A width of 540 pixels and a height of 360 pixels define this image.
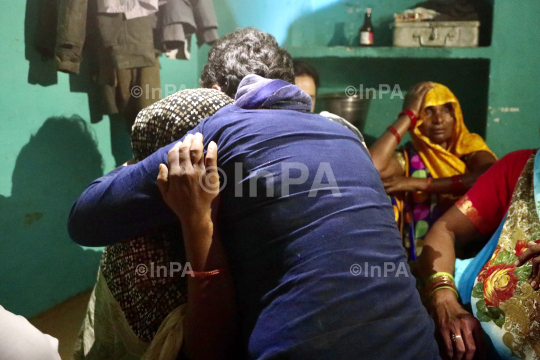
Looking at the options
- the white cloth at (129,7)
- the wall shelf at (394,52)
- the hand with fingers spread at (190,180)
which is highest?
the white cloth at (129,7)

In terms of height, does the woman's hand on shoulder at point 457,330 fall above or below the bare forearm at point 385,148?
below

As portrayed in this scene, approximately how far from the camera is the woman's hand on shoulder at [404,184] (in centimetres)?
248

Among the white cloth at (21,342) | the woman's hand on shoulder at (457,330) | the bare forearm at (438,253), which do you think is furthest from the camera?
the bare forearm at (438,253)

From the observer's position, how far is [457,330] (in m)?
1.43

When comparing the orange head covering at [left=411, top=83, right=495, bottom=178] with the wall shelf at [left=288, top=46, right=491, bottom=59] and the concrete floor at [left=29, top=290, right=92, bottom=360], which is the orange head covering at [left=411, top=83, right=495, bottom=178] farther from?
the concrete floor at [left=29, top=290, right=92, bottom=360]

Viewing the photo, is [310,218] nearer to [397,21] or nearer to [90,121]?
[90,121]

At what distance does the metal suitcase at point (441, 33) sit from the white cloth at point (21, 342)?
9.42 ft

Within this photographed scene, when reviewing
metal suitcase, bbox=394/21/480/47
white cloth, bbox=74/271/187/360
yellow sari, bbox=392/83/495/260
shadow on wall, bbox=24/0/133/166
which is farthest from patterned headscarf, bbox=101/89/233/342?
metal suitcase, bbox=394/21/480/47

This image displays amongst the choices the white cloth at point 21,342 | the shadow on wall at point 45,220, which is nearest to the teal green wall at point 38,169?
the shadow on wall at point 45,220

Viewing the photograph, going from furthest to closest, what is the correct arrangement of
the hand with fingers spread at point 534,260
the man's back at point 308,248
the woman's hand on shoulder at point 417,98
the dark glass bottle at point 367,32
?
the dark glass bottle at point 367,32 < the woman's hand on shoulder at point 417,98 < the hand with fingers spread at point 534,260 < the man's back at point 308,248

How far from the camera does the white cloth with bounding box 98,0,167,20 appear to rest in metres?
1.92

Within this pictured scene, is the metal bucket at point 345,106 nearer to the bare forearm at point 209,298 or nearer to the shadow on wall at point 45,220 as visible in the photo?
the shadow on wall at point 45,220

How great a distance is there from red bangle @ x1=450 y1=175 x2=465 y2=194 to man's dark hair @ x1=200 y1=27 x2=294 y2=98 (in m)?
1.39

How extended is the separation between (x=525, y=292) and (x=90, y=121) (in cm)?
203
